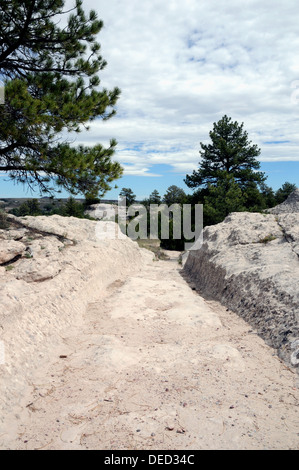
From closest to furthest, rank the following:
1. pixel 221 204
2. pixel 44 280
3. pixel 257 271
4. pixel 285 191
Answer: pixel 44 280, pixel 257 271, pixel 221 204, pixel 285 191

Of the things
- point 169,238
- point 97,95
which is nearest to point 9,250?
point 97,95

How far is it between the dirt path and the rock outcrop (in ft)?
1.07

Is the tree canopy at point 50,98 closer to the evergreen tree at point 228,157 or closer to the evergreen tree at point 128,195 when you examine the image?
the evergreen tree at point 228,157

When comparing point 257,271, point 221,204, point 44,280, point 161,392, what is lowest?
Result: point 161,392

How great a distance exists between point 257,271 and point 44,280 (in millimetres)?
4815

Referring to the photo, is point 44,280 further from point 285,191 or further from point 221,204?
point 285,191

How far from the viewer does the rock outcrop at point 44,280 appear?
15.8ft

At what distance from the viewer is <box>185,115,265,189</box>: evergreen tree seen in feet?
83.9

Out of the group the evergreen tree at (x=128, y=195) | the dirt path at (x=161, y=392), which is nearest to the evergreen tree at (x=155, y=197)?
the evergreen tree at (x=128, y=195)

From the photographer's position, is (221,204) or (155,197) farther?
(155,197)

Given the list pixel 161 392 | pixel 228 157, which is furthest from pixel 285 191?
pixel 161 392

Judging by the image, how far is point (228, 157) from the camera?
86.2ft

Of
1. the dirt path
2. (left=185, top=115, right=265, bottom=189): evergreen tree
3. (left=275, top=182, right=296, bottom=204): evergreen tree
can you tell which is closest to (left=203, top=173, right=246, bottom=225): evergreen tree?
(left=185, top=115, right=265, bottom=189): evergreen tree

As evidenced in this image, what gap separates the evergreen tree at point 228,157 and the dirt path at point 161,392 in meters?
20.2
